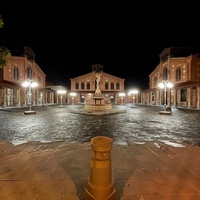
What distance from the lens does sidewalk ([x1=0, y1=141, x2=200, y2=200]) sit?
272 cm

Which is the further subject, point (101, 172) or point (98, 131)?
point (98, 131)

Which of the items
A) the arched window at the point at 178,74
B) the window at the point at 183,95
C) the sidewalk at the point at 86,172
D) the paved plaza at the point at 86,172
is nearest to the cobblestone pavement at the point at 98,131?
the paved plaza at the point at 86,172

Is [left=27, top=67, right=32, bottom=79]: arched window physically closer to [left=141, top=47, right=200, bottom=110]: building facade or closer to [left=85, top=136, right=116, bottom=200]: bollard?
[left=141, top=47, right=200, bottom=110]: building facade

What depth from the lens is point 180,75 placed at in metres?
33.2

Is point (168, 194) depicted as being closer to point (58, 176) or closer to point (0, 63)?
point (58, 176)

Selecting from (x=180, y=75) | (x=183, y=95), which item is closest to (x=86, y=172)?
(x=183, y=95)

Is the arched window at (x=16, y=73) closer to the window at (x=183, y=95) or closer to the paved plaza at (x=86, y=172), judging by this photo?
the paved plaza at (x=86, y=172)

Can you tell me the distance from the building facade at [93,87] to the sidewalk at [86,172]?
4421 cm

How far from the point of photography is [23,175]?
10.9ft

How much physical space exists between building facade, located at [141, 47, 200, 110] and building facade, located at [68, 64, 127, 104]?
12491mm

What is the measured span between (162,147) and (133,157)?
1440 millimetres

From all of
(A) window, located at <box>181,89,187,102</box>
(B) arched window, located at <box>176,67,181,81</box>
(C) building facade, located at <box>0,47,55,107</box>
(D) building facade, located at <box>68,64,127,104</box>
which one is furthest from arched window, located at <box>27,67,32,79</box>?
(A) window, located at <box>181,89,187,102</box>

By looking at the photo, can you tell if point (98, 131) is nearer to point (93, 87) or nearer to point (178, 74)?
point (178, 74)

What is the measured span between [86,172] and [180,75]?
34.4 metres
